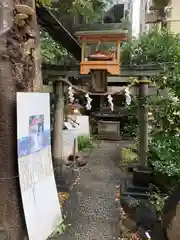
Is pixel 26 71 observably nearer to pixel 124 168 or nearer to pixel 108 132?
pixel 124 168

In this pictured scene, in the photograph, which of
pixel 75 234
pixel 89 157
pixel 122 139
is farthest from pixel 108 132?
pixel 75 234

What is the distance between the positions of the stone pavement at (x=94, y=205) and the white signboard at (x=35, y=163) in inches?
50.3

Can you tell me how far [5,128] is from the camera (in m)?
2.93


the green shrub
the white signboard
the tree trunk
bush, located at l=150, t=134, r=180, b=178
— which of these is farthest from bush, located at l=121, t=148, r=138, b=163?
the tree trunk

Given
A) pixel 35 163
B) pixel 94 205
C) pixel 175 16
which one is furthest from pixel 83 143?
pixel 35 163

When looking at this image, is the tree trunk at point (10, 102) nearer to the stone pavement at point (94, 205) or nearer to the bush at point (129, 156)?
the stone pavement at point (94, 205)

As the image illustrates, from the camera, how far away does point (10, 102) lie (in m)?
2.94

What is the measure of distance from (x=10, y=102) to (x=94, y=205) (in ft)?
12.2

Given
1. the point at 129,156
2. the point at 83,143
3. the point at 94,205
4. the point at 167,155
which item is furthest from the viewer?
the point at 83,143

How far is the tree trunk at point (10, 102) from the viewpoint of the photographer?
290cm

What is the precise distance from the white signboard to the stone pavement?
4.19ft

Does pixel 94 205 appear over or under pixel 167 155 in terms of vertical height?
under

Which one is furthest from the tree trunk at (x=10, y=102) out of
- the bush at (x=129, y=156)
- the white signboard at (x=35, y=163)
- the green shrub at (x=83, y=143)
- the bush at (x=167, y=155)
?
the green shrub at (x=83, y=143)

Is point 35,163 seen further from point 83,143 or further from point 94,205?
point 83,143
